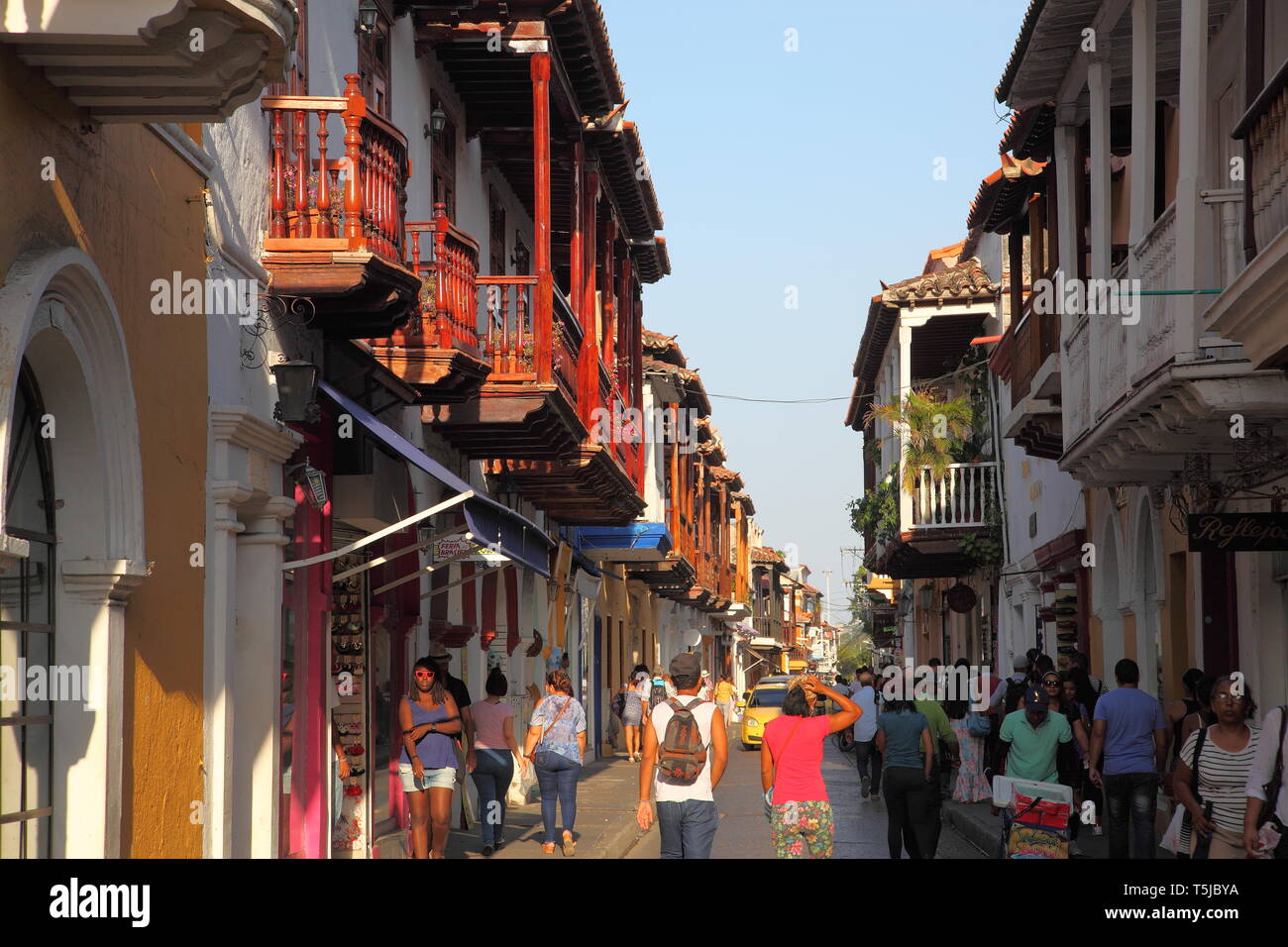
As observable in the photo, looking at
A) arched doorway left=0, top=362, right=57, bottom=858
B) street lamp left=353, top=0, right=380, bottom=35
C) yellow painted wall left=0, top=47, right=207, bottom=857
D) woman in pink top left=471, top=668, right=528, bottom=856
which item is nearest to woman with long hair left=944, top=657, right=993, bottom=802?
woman in pink top left=471, top=668, right=528, bottom=856

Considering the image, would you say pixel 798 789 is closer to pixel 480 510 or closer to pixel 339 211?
pixel 480 510

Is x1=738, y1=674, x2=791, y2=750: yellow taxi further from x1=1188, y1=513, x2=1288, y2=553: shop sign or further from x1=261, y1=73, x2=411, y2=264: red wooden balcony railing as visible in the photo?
x1=261, y1=73, x2=411, y2=264: red wooden balcony railing

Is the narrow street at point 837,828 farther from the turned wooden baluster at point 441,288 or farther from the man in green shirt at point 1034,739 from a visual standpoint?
the turned wooden baluster at point 441,288

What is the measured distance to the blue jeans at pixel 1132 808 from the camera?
12258 millimetres

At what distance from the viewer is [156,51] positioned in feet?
23.5

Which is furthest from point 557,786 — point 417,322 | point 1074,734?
point 1074,734

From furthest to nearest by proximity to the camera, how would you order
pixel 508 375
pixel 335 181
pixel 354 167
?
pixel 508 375 → pixel 335 181 → pixel 354 167

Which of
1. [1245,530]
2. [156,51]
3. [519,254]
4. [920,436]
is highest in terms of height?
[519,254]

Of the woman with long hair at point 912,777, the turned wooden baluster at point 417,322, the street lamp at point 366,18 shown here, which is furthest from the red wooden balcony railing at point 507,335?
the woman with long hair at point 912,777

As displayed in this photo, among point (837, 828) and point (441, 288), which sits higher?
point (441, 288)

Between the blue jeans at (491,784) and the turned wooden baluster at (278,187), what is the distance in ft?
18.6

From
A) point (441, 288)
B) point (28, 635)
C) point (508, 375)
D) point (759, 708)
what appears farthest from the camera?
point (759, 708)

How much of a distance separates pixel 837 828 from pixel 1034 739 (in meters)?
7.27
